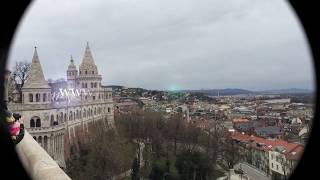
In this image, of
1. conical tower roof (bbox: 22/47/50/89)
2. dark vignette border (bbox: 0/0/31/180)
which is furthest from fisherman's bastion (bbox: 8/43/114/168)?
dark vignette border (bbox: 0/0/31/180)

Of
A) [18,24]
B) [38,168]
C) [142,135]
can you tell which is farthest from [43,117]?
[18,24]

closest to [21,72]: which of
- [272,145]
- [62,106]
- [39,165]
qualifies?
[62,106]

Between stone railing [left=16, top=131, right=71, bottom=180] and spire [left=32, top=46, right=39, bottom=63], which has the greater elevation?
spire [left=32, top=46, right=39, bottom=63]

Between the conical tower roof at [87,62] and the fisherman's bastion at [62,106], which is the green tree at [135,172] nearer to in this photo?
the fisherman's bastion at [62,106]

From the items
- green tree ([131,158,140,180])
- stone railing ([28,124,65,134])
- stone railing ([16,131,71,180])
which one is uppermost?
stone railing ([16,131,71,180])

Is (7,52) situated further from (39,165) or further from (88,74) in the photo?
(88,74)

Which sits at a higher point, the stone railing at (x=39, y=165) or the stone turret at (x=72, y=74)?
the stone turret at (x=72, y=74)

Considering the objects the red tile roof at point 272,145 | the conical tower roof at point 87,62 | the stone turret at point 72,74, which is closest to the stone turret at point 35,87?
the conical tower roof at point 87,62

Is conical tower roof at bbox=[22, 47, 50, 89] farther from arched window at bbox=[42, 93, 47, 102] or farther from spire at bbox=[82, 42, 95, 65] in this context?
spire at bbox=[82, 42, 95, 65]
